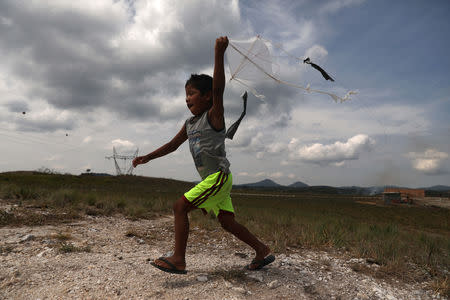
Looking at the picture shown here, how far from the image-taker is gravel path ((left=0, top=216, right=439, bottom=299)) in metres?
2.66

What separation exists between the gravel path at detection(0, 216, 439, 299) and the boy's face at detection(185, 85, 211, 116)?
1885mm

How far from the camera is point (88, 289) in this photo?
262 cm

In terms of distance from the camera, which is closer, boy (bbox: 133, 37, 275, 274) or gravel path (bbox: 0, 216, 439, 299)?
gravel path (bbox: 0, 216, 439, 299)

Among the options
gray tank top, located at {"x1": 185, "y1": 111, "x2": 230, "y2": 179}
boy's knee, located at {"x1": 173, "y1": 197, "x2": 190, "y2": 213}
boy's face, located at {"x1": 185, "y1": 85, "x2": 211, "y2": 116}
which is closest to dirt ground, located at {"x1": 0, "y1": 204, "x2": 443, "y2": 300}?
boy's knee, located at {"x1": 173, "y1": 197, "x2": 190, "y2": 213}

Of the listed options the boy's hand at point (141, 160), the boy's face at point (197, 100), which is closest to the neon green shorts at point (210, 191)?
the boy's face at point (197, 100)

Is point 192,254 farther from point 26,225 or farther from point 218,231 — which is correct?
point 26,225

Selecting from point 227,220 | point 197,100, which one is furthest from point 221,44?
point 227,220

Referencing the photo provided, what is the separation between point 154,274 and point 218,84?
7.28 feet

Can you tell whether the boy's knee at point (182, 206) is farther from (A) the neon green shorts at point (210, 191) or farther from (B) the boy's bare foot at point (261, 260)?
(B) the boy's bare foot at point (261, 260)

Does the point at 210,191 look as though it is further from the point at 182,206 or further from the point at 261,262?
the point at 261,262

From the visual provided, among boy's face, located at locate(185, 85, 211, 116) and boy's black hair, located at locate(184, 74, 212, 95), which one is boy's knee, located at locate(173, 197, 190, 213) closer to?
boy's face, located at locate(185, 85, 211, 116)

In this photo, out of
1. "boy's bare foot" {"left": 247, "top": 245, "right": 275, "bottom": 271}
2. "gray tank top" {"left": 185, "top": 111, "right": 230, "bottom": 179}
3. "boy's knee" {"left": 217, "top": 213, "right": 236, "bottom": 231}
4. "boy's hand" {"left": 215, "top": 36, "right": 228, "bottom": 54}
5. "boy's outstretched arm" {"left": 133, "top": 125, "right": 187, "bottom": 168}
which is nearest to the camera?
"boy's hand" {"left": 215, "top": 36, "right": 228, "bottom": 54}

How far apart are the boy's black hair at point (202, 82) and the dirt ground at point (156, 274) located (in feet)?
6.89

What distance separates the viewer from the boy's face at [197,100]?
121 inches
